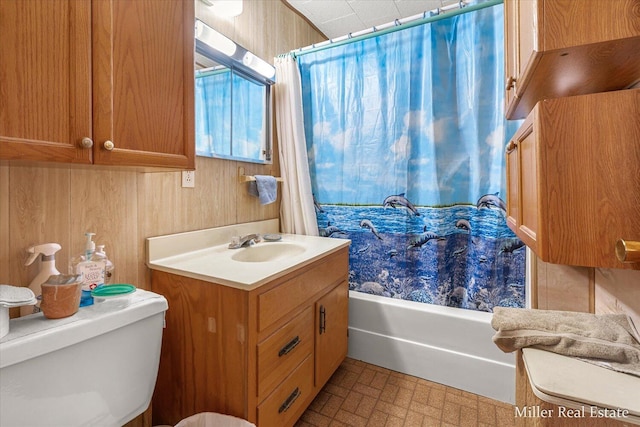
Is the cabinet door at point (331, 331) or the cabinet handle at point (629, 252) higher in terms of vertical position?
the cabinet handle at point (629, 252)

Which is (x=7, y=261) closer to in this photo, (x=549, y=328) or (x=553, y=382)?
(x=553, y=382)

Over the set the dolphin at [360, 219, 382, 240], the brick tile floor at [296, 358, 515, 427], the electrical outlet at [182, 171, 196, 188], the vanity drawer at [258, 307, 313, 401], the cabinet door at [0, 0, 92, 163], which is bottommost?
the brick tile floor at [296, 358, 515, 427]

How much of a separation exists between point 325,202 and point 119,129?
4.59 ft

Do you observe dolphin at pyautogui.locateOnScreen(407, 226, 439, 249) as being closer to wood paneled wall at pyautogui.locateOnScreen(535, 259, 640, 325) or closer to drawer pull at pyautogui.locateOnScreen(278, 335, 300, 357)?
wood paneled wall at pyautogui.locateOnScreen(535, 259, 640, 325)

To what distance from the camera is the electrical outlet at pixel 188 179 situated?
142 centimetres

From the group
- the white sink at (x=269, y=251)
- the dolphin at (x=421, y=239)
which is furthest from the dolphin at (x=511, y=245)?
the white sink at (x=269, y=251)

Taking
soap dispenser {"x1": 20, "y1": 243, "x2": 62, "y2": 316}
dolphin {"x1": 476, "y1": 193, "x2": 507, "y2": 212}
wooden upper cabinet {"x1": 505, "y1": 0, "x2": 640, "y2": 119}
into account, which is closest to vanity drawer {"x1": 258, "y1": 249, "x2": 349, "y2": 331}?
soap dispenser {"x1": 20, "y1": 243, "x2": 62, "y2": 316}

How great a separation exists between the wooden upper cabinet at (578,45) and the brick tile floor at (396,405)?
4.98ft

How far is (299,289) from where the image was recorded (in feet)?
4.23

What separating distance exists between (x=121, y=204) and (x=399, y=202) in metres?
1.49

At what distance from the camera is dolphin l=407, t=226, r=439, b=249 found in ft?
5.81

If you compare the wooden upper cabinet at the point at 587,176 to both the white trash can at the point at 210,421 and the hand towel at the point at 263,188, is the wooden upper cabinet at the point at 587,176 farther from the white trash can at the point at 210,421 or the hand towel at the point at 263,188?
the hand towel at the point at 263,188

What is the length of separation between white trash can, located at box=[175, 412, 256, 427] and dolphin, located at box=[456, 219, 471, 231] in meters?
1.44

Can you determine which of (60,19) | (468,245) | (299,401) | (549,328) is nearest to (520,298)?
(468,245)
